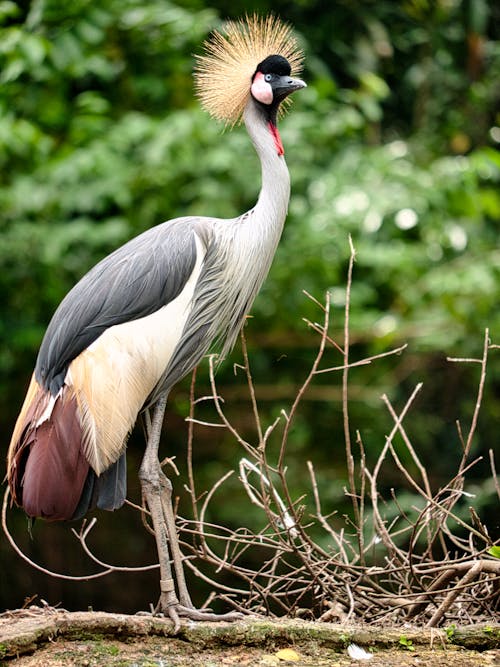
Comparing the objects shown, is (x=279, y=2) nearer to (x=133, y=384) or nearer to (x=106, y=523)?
(x=106, y=523)

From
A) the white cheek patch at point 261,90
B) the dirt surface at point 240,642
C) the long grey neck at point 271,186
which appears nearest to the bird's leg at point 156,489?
the dirt surface at point 240,642

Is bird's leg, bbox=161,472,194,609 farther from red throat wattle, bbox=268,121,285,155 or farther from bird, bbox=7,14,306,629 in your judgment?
red throat wattle, bbox=268,121,285,155

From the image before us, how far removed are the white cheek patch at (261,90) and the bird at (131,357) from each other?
0.20 meters

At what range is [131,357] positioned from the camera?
2811mm

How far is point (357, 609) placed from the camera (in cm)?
288

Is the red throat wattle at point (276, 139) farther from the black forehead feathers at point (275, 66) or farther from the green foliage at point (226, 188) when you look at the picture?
the green foliage at point (226, 188)

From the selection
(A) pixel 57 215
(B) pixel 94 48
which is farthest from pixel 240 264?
(B) pixel 94 48

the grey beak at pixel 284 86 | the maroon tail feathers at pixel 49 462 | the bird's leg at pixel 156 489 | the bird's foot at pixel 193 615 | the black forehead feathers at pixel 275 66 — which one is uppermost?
the black forehead feathers at pixel 275 66

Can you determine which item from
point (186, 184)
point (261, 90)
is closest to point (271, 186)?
point (261, 90)

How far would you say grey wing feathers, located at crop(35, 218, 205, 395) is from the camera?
279 cm

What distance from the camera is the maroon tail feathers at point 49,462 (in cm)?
271

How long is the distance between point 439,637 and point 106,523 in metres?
3.88

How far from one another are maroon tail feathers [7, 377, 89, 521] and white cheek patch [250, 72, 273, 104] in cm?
114

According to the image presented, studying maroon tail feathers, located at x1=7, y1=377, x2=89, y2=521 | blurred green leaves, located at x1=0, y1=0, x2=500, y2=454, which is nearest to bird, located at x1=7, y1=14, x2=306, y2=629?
maroon tail feathers, located at x1=7, y1=377, x2=89, y2=521
